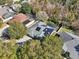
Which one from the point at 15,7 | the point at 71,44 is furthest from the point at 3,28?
the point at 71,44

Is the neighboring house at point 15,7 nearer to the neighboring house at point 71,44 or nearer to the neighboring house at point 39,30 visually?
the neighboring house at point 39,30

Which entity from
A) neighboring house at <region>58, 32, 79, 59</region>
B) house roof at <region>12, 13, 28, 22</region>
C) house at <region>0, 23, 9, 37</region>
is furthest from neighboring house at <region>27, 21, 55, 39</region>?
house at <region>0, 23, 9, 37</region>

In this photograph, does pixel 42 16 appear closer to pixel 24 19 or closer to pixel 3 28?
pixel 24 19

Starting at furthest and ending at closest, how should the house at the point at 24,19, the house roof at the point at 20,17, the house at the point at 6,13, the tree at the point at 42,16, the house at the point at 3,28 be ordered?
1. the tree at the point at 42,16
2. the house at the point at 6,13
3. the house roof at the point at 20,17
4. the house at the point at 24,19
5. the house at the point at 3,28

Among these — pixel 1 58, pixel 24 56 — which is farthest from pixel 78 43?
pixel 1 58

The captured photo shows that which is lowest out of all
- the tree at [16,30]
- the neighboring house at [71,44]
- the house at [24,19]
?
the neighboring house at [71,44]

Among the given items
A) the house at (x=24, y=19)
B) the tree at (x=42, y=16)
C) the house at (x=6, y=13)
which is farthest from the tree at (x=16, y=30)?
the tree at (x=42, y=16)

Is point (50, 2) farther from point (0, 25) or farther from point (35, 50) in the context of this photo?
point (35, 50)
